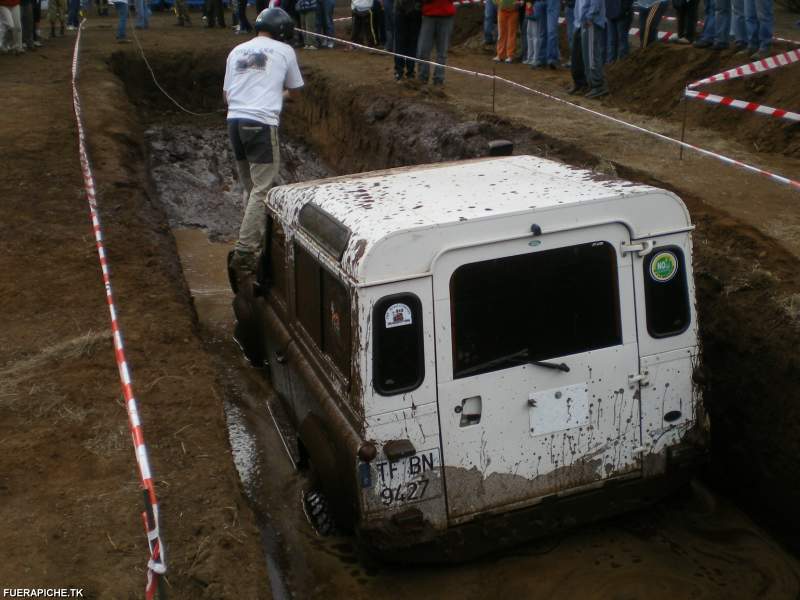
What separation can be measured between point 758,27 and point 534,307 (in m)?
9.01

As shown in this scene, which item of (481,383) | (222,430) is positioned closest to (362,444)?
(481,383)

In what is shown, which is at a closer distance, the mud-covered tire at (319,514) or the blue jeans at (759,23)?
the mud-covered tire at (319,514)

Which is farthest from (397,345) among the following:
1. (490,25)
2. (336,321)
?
(490,25)

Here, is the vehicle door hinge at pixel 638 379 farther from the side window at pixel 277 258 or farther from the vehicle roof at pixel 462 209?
the side window at pixel 277 258

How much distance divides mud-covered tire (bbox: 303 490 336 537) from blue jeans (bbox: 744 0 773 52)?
30.2 feet

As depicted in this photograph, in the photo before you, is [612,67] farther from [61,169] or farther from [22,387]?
[22,387]

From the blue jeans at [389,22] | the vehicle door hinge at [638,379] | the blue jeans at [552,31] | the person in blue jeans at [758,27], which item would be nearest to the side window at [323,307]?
the vehicle door hinge at [638,379]

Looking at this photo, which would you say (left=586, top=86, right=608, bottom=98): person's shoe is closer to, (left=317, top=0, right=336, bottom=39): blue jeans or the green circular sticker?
(left=317, top=0, right=336, bottom=39): blue jeans

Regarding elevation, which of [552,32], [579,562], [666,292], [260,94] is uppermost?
[552,32]

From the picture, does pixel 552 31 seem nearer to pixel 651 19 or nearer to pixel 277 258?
pixel 651 19

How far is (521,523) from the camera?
4.71 meters

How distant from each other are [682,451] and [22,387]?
4.18 m

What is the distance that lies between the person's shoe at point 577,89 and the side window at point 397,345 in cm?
1023

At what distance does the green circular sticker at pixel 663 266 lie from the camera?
472 centimetres
